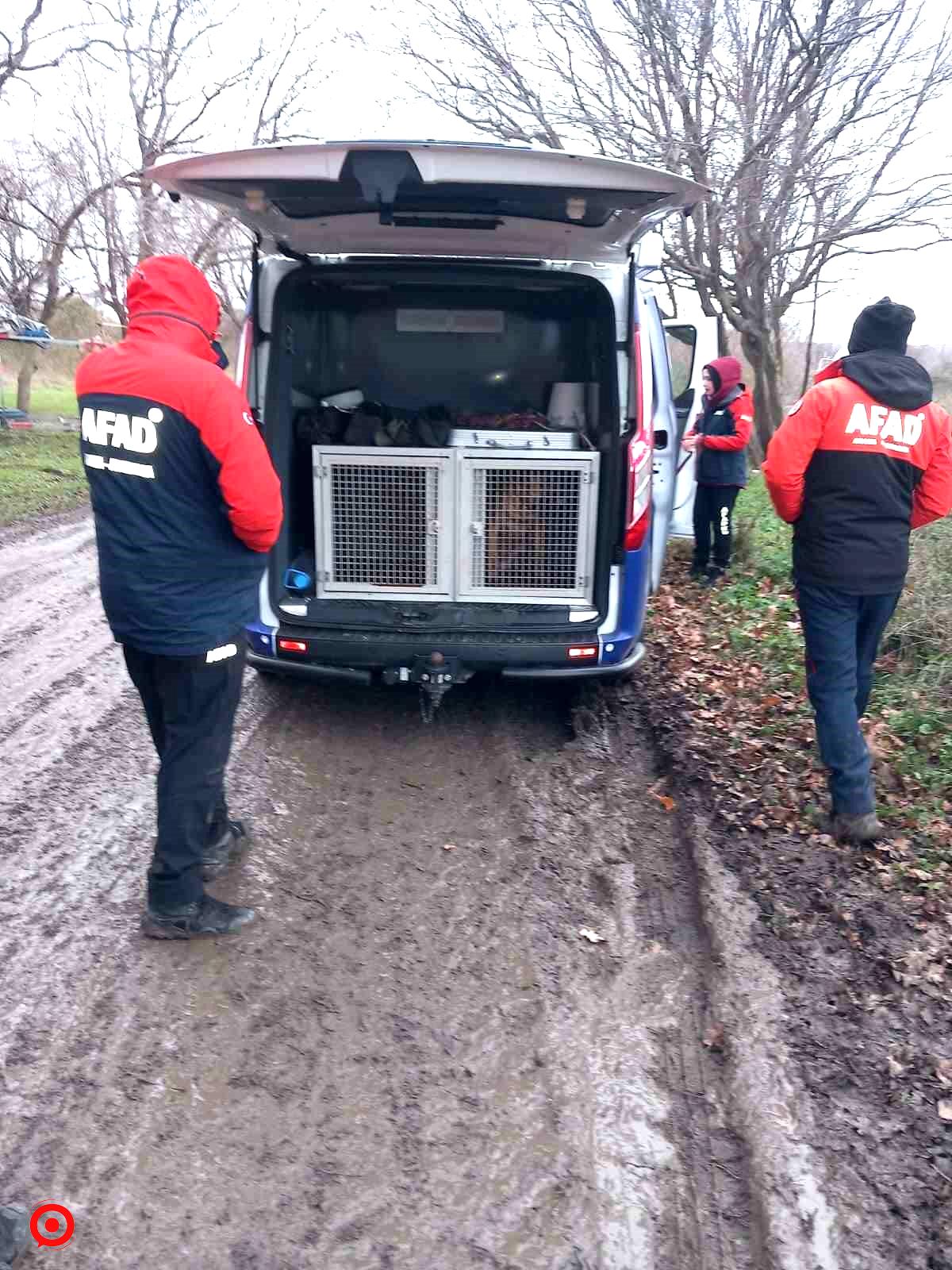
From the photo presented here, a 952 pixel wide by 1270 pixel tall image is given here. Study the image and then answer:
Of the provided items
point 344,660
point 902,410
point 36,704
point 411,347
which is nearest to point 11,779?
point 36,704

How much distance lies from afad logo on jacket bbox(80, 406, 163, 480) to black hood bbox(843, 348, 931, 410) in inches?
103

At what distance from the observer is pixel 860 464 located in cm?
395

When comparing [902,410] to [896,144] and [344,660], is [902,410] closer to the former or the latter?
[344,660]

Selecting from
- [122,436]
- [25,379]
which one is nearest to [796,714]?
[122,436]

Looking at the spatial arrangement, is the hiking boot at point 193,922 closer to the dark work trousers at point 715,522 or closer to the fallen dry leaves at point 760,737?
the fallen dry leaves at point 760,737

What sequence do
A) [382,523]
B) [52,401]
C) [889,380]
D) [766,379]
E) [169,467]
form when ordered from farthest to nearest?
[52,401]
[766,379]
[382,523]
[889,380]
[169,467]

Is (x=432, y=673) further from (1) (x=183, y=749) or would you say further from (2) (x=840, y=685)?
(2) (x=840, y=685)

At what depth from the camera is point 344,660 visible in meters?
4.89

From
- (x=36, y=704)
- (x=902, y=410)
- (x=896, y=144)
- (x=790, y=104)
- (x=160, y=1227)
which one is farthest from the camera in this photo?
(x=896, y=144)


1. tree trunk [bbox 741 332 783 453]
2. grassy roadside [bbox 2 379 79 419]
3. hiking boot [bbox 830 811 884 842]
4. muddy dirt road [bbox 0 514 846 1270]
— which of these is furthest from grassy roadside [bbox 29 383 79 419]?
hiking boot [bbox 830 811 884 842]

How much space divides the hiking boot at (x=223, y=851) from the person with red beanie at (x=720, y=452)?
5.12 meters

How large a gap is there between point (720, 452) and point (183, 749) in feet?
18.7

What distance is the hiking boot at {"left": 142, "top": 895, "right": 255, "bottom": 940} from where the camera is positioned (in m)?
3.43

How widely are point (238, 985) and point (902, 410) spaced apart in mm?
3213
